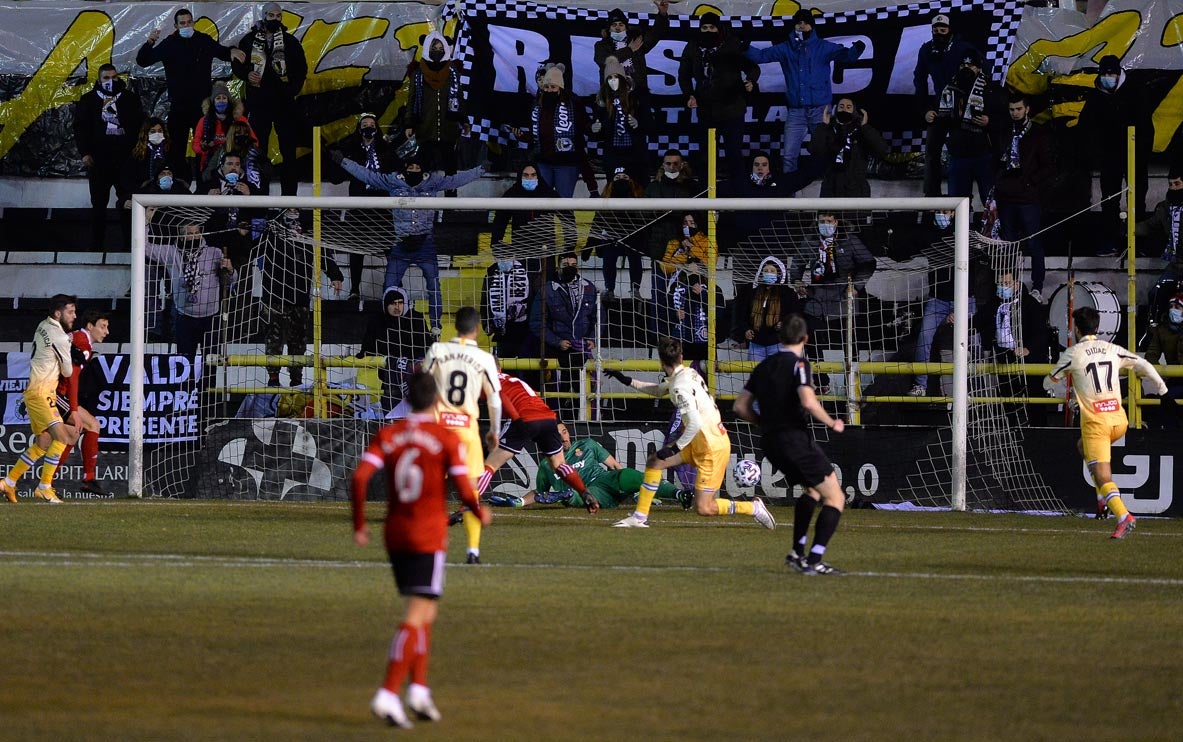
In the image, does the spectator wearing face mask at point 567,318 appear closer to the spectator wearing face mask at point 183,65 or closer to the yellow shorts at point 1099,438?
the spectator wearing face mask at point 183,65

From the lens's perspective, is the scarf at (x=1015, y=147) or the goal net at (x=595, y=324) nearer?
the goal net at (x=595, y=324)

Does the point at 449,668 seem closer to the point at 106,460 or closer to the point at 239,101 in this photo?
the point at 106,460

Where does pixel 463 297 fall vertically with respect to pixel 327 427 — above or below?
above

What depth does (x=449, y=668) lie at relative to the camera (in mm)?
7602

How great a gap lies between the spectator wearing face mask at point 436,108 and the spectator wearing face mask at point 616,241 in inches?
87.5

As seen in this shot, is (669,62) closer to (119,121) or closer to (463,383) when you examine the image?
(119,121)

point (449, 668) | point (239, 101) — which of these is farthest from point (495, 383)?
point (239, 101)

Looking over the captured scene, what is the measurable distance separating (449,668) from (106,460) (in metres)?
13.2

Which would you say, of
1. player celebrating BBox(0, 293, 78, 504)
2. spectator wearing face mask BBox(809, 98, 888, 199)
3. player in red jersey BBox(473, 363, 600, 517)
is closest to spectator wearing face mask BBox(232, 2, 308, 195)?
player celebrating BBox(0, 293, 78, 504)

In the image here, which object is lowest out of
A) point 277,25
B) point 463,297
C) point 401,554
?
point 401,554

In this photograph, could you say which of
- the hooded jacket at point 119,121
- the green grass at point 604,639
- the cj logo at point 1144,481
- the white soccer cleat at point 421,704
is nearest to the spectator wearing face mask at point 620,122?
the hooded jacket at point 119,121

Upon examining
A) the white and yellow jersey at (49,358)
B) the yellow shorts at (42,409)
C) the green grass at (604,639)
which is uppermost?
the white and yellow jersey at (49,358)

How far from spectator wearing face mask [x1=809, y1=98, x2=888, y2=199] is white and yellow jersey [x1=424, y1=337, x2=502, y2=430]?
8992 millimetres

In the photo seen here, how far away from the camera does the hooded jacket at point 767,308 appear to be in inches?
797
